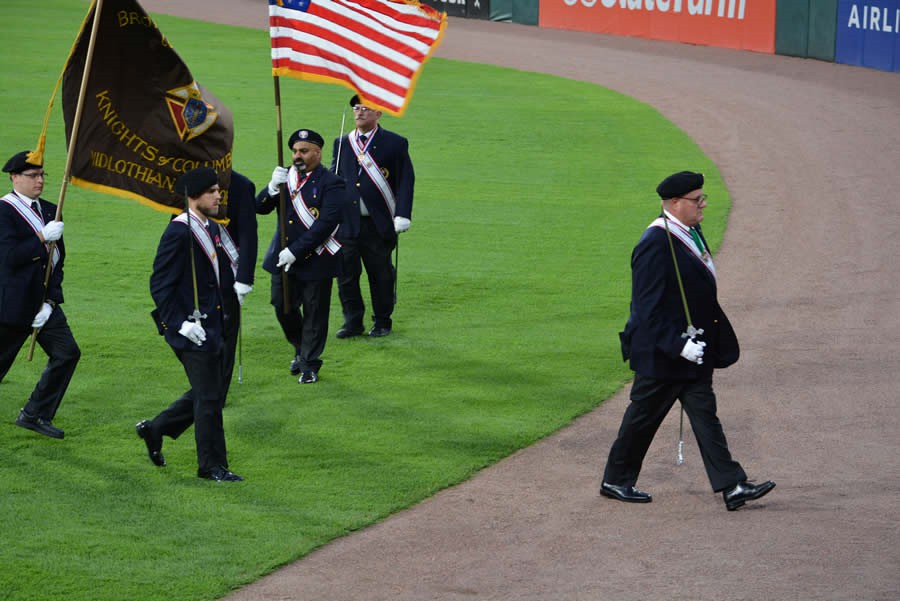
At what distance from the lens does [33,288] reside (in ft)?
31.4

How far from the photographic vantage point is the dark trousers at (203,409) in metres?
8.74

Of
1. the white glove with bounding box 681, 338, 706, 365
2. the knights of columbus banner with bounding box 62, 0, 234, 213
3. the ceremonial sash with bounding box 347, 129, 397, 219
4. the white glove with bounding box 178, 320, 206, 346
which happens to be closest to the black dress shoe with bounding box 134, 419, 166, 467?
the white glove with bounding box 178, 320, 206, 346

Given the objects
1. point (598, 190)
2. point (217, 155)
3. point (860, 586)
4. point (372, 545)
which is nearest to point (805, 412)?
point (860, 586)

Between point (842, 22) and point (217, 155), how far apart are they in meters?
19.5

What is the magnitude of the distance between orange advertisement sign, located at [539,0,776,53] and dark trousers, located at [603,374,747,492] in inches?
828

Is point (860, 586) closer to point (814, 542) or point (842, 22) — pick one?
point (814, 542)

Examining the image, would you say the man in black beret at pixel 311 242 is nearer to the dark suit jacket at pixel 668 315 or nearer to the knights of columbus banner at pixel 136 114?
the knights of columbus banner at pixel 136 114

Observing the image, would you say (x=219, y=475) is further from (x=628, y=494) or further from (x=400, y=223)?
(x=400, y=223)

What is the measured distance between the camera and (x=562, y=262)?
1512cm

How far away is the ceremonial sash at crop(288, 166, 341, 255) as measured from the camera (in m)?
11.0

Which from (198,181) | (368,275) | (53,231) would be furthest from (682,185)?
(368,275)

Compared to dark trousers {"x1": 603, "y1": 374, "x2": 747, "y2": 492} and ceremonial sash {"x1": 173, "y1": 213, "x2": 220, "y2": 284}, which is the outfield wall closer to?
dark trousers {"x1": 603, "y1": 374, "x2": 747, "y2": 492}

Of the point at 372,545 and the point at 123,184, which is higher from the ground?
the point at 123,184

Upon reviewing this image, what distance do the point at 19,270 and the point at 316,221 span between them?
2.35 metres
